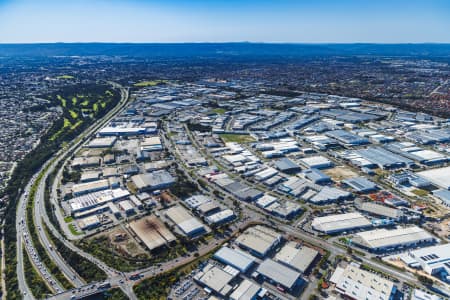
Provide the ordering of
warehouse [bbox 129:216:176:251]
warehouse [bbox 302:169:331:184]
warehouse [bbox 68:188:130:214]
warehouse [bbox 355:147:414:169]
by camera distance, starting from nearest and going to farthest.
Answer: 1. warehouse [bbox 129:216:176:251]
2. warehouse [bbox 68:188:130:214]
3. warehouse [bbox 302:169:331:184]
4. warehouse [bbox 355:147:414:169]

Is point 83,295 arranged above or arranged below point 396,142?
below

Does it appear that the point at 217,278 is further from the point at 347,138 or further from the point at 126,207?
the point at 347,138

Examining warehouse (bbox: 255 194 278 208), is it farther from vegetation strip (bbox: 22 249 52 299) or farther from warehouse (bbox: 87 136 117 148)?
warehouse (bbox: 87 136 117 148)

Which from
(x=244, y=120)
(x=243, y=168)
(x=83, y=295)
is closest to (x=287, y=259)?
(x=83, y=295)

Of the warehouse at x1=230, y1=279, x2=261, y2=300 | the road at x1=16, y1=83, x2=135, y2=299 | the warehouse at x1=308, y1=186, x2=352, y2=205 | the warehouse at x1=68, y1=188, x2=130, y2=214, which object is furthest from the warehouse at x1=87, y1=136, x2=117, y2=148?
the warehouse at x1=230, y1=279, x2=261, y2=300

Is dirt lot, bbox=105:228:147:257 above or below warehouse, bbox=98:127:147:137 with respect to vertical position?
below

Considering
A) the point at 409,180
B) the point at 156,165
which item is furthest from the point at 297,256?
the point at 156,165

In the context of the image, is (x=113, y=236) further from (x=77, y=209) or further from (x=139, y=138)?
(x=139, y=138)
